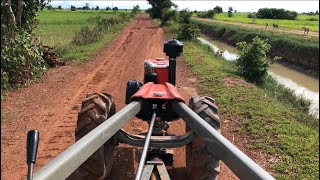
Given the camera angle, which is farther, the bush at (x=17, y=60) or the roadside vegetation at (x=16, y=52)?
the roadside vegetation at (x=16, y=52)

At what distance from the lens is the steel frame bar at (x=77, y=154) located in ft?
6.21

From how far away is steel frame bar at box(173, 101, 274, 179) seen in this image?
1.95 metres

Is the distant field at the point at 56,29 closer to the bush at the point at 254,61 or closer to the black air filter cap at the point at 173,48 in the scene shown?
the bush at the point at 254,61

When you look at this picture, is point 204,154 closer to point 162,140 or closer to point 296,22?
point 162,140

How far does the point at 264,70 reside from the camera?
12.2 meters

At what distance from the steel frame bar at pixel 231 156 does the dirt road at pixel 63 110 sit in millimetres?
1855

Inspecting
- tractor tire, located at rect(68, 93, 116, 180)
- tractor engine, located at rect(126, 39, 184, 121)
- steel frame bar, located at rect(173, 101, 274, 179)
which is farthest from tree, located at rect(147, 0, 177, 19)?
steel frame bar, located at rect(173, 101, 274, 179)

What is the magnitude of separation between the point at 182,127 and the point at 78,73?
6.11 metres

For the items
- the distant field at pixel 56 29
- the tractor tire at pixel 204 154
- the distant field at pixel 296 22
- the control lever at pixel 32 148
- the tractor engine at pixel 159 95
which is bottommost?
the distant field at pixel 296 22

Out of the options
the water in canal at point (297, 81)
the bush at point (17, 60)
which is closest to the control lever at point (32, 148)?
the bush at point (17, 60)

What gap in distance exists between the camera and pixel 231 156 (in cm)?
223

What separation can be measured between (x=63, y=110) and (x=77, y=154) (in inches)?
216

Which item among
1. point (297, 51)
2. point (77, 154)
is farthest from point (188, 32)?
point (77, 154)

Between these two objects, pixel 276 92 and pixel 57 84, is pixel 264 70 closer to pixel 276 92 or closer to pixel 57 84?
pixel 276 92
